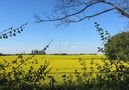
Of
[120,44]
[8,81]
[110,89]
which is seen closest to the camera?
[8,81]

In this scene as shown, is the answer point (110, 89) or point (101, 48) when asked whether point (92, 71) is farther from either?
point (110, 89)

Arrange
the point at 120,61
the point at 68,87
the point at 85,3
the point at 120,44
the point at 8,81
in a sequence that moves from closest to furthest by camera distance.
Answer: the point at 8,81, the point at 68,87, the point at 120,61, the point at 120,44, the point at 85,3

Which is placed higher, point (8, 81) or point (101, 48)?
point (101, 48)

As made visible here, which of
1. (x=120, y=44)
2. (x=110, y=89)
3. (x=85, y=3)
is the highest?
(x=85, y=3)

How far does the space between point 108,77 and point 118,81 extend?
367mm

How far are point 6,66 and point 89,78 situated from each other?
325cm

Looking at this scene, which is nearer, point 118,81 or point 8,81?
point 8,81

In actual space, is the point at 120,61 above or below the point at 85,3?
below

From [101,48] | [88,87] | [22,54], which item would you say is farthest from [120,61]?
[22,54]

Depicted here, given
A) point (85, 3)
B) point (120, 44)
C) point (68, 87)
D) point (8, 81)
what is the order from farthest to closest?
point (85, 3)
point (120, 44)
point (68, 87)
point (8, 81)

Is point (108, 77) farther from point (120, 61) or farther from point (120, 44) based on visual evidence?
point (120, 44)

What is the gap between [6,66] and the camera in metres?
9.79

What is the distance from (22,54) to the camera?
9875 mm

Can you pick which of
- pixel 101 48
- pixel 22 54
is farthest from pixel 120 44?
pixel 22 54
